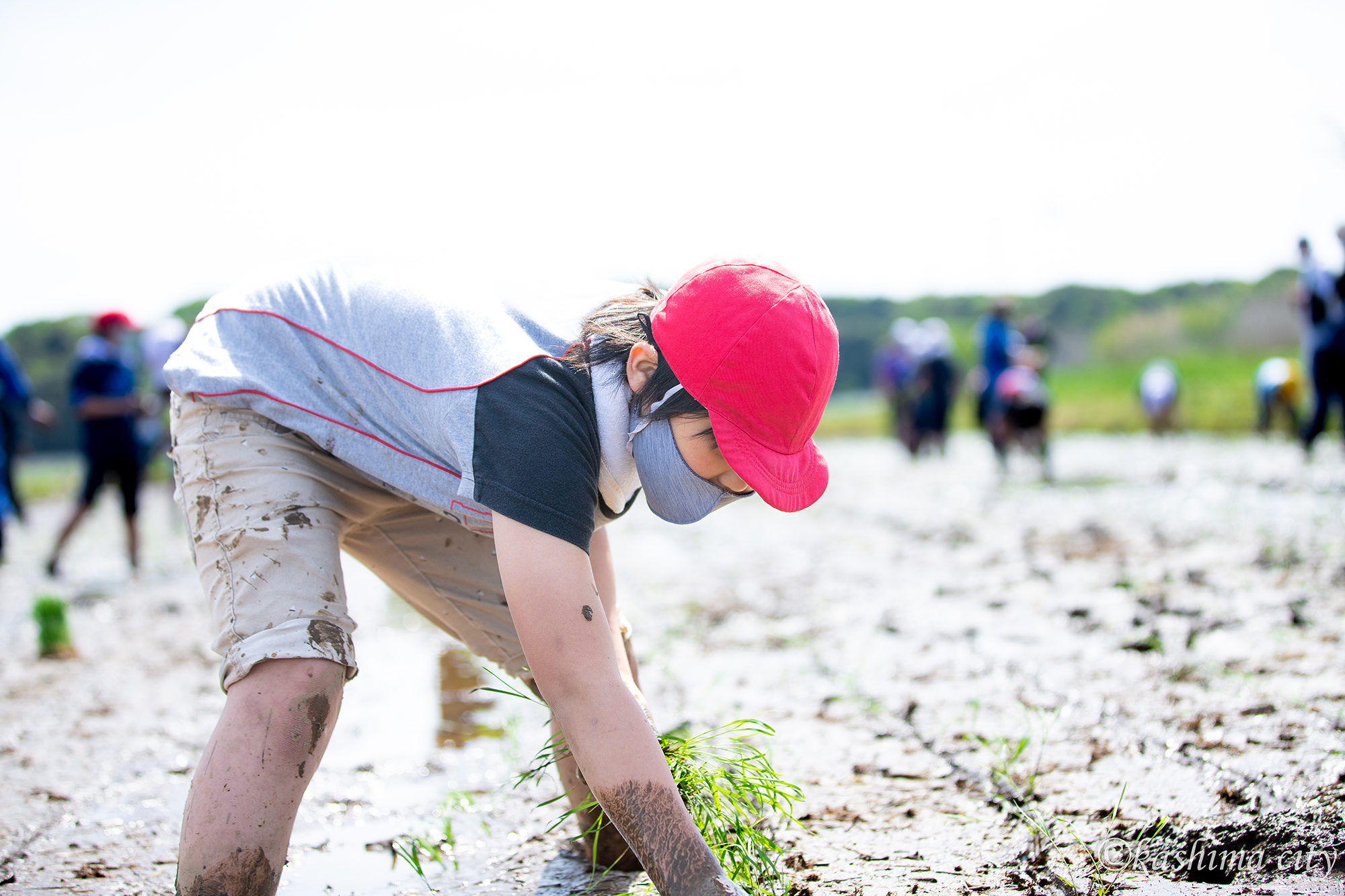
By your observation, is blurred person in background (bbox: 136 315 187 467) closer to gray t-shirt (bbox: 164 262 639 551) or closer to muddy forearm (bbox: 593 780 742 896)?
gray t-shirt (bbox: 164 262 639 551)

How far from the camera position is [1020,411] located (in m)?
9.06

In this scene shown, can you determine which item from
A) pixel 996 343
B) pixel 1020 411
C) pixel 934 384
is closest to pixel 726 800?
pixel 1020 411

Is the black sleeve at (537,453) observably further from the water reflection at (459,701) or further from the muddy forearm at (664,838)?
the water reflection at (459,701)

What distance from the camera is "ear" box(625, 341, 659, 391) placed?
1.51 metres

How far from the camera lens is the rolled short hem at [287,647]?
60.9 inches

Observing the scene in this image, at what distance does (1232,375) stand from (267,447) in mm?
20182

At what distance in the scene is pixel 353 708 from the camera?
3379 millimetres

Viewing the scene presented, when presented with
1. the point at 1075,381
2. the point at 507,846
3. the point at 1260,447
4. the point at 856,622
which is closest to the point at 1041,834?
the point at 507,846

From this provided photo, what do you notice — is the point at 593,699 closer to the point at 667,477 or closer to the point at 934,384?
the point at 667,477

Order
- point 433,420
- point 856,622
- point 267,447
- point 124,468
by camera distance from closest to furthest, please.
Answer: point 433,420 → point 267,447 → point 856,622 → point 124,468

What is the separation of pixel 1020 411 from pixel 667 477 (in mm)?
8188

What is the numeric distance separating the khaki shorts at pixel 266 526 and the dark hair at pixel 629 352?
0.59 m

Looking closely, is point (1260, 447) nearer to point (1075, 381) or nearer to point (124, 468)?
point (124, 468)

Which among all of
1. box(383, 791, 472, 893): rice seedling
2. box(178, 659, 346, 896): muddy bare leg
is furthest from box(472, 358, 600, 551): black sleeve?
box(383, 791, 472, 893): rice seedling
